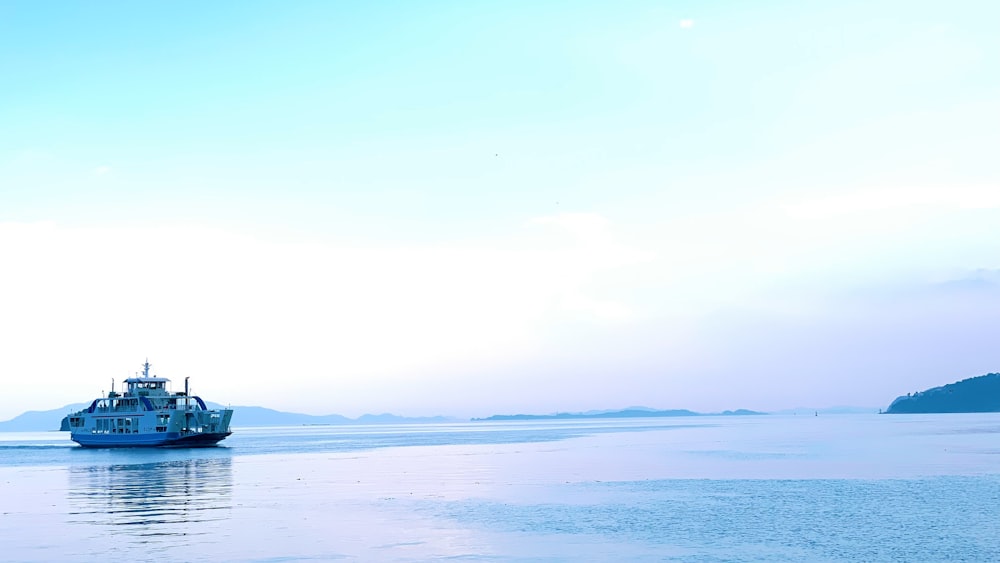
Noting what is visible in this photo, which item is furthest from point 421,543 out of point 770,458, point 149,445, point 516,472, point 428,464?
point 149,445

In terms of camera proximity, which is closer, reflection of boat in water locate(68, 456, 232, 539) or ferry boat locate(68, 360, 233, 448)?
reflection of boat in water locate(68, 456, 232, 539)

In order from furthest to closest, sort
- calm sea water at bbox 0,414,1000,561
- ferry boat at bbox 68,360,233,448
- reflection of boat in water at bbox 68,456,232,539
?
1. ferry boat at bbox 68,360,233,448
2. reflection of boat in water at bbox 68,456,232,539
3. calm sea water at bbox 0,414,1000,561

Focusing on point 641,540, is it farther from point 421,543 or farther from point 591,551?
point 421,543

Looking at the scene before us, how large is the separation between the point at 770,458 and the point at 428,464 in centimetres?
3446

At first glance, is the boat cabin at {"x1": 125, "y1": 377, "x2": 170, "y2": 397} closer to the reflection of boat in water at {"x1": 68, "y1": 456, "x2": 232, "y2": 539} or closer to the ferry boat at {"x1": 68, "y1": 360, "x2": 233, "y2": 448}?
the ferry boat at {"x1": 68, "y1": 360, "x2": 233, "y2": 448}

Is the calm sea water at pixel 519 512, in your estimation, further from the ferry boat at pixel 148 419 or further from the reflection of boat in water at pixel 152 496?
the ferry boat at pixel 148 419

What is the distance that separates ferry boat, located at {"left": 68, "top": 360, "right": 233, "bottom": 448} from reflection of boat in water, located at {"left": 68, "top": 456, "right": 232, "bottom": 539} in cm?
3558

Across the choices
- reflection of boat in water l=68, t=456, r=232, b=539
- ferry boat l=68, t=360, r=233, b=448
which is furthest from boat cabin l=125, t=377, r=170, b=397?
reflection of boat in water l=68, t=456, r=232, b=539

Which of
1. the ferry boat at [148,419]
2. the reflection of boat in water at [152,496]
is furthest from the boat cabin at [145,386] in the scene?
the reflection of boat in water at [152,496]

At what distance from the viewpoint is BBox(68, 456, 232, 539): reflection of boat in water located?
1784 inches

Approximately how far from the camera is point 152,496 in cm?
5897

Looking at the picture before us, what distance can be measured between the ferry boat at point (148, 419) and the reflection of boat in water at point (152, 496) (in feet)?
117

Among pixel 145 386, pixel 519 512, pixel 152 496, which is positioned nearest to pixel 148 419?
pixel 145 386

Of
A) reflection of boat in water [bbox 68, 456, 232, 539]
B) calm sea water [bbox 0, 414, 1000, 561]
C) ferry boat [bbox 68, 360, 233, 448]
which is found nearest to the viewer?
calm sea water [bbox 0, 414, 1000, 561]
